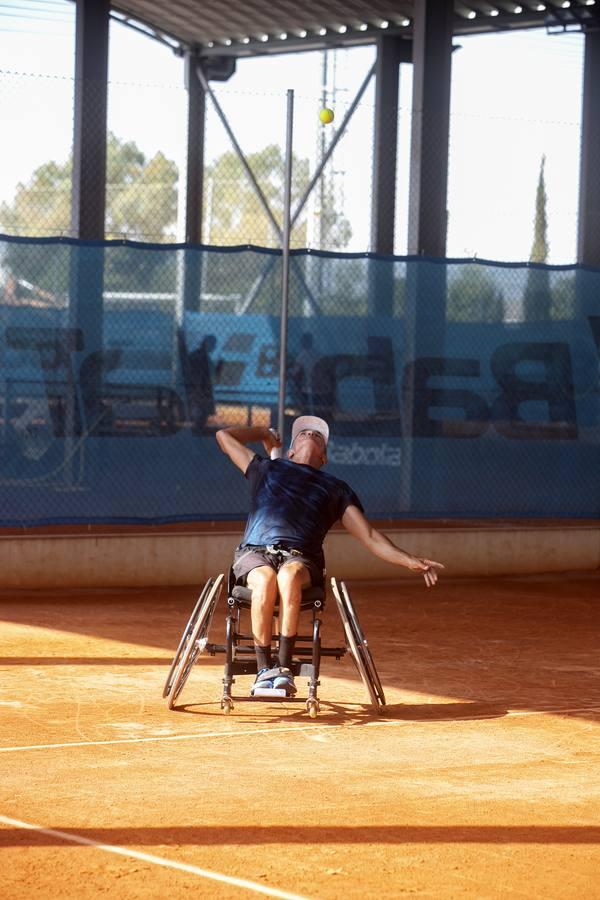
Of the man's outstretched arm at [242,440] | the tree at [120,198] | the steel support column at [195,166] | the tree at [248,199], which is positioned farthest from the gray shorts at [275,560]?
the tree at [248,199]

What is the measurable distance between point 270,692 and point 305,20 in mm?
14018

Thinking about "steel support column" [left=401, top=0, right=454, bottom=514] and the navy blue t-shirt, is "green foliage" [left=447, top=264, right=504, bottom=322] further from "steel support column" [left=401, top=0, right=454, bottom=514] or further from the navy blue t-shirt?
the navy blue t-shirt

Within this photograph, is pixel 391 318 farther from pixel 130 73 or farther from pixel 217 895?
pixel 130 73

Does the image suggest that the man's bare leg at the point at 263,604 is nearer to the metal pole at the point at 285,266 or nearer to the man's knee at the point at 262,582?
the man's knee at the point at 262,582

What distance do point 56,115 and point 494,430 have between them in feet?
21.5

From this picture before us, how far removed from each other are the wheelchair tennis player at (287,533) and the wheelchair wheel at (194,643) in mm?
166

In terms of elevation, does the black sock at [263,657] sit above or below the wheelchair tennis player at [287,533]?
below

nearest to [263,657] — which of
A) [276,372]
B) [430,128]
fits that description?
[276,372]

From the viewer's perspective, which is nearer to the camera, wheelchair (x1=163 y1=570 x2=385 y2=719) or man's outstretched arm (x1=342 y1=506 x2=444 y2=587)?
man's outstretched arm (x1=342 y1=506 x2=444 y2=587)

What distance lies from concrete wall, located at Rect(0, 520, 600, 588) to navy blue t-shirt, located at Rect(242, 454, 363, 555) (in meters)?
3.60

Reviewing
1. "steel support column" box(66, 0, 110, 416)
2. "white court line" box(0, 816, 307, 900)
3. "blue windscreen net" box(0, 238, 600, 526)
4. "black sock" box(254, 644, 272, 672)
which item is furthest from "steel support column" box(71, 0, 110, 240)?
"white court line" box(0, 816, 307, 900)

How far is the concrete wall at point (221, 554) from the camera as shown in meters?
10.5

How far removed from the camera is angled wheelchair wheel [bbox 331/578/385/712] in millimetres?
6707

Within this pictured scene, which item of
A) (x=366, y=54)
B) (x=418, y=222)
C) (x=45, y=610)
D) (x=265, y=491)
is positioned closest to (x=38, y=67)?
(x=366, y=54)
